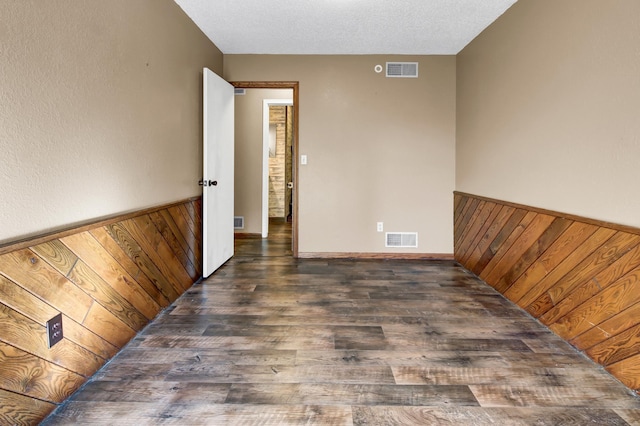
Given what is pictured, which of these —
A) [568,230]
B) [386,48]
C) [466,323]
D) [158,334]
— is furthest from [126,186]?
[386,48]

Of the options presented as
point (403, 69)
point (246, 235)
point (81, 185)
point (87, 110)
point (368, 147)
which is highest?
point (403, 69)

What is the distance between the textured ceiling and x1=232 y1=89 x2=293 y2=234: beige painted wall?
52.3 inches

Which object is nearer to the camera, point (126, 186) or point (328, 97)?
point (126, 186)

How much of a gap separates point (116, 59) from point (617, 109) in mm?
2651

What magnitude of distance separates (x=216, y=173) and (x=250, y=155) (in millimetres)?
2069

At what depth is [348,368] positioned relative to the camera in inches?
77.7

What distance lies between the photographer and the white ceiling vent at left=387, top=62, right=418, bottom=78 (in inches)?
171

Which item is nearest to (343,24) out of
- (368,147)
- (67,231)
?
(368,147)

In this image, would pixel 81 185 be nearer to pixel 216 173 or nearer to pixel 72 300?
pixel 72 300

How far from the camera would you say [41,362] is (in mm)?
1562

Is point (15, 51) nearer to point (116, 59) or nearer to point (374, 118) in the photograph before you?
point (116, 59)

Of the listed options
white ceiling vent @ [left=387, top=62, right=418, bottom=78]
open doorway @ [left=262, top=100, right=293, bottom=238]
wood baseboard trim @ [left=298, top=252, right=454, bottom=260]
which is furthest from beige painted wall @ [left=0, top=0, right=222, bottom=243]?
open doorway @ [left=262, top=100, right=293, bottom=238]

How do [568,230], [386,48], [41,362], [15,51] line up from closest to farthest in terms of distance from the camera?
[15,51]
[41,362]
[568,230]
[386,48]

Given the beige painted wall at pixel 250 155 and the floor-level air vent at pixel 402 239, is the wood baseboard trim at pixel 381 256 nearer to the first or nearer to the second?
the floor-level air vent at pixel 402 239
